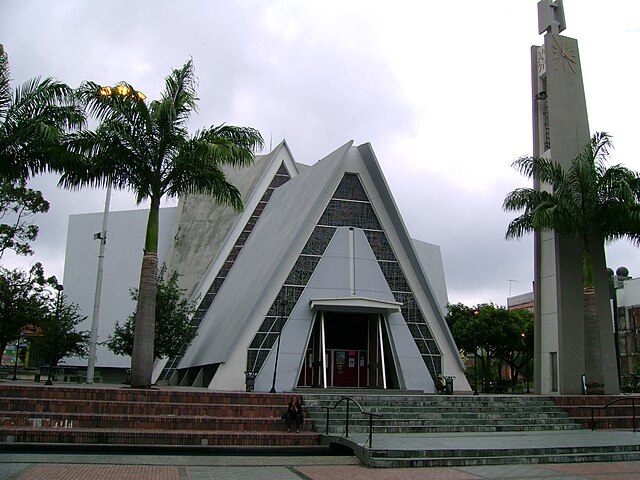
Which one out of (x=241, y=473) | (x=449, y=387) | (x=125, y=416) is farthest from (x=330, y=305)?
(x=241, y=473)

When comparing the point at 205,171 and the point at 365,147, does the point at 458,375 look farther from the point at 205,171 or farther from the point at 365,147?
the point at 205,171

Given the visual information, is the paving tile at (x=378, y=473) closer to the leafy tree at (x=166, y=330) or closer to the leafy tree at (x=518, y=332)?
the leafy tree at (x=166, y=330)

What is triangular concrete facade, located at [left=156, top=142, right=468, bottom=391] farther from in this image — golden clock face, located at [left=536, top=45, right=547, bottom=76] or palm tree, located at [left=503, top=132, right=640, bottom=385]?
golden clock face, located at [left=536, top=45, right=547, bottom=76]

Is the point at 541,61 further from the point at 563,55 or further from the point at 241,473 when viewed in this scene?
the point at 241,473

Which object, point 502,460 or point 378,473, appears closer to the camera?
point 378,473

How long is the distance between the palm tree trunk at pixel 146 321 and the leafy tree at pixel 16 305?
15.8 metres

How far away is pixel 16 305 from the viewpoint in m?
32.4

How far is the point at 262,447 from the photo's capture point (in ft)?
49.3

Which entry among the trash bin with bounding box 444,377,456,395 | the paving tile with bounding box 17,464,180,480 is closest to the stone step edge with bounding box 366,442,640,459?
the paving tile with bounding box 17,464,180,480

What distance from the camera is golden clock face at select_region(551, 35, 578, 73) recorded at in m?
29.2

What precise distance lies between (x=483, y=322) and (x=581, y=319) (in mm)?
20342

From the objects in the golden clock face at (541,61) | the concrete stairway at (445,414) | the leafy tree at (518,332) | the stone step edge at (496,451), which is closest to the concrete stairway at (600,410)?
the concrete stairway at (445,414)

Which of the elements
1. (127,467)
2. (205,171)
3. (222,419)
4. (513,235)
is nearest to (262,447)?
(222,419)

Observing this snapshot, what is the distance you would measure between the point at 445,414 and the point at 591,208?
37.7ft
